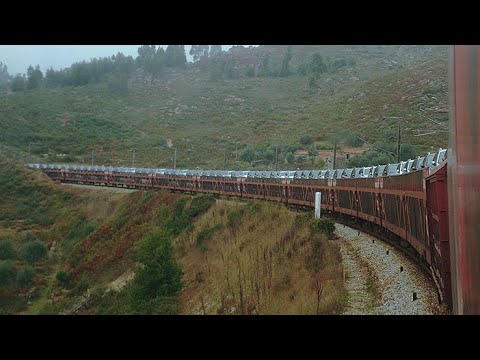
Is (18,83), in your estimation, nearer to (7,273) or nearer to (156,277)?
(7,273)

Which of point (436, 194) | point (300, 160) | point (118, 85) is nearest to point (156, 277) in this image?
point (436, 194)

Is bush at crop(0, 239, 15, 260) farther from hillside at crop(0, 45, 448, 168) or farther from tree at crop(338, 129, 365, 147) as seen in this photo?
tree at crop(338, 129, 365, 147)

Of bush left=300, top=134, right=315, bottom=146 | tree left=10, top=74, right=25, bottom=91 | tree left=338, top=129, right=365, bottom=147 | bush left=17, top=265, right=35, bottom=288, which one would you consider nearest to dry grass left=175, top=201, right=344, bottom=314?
bush left=17, top=265, right=35, bottom=288

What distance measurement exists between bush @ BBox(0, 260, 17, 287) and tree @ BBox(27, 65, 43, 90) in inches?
2479

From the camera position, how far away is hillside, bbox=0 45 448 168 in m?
48.5

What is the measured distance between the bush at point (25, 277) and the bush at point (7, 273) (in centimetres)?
38

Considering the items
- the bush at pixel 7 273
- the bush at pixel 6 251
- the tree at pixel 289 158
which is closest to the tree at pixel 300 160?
the tree at pixel 289 158

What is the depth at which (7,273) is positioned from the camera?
2784cm

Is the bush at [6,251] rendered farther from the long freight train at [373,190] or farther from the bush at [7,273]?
the long freight train at [373,190]

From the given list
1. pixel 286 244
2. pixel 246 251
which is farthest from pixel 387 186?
pixel 246 251

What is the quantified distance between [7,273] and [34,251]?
492 cm

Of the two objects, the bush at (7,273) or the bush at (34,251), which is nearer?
the bush at (7,273)

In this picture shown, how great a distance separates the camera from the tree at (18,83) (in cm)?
8441

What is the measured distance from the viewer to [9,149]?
5388 cm
